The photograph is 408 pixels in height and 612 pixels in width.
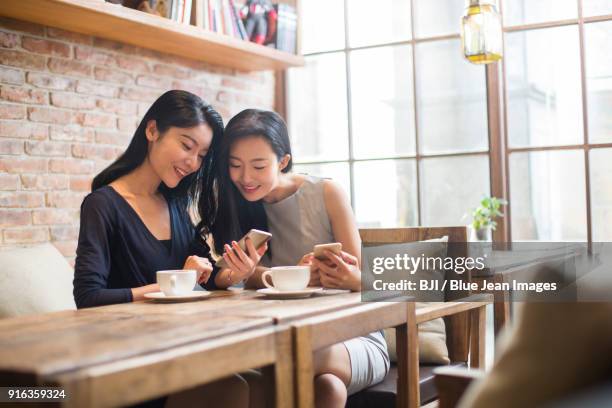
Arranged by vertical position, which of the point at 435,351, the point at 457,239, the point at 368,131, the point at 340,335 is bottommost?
the point at 435,351

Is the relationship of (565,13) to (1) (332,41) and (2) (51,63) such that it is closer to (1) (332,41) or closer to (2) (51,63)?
(1) (332,41)

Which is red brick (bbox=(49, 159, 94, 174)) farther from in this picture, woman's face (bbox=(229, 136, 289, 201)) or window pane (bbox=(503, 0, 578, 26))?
window pane (bbox=(503, 0, 578, 26))

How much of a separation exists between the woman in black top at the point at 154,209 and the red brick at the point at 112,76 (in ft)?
4.52

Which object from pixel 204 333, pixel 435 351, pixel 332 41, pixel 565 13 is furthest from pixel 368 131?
pixel 204 333

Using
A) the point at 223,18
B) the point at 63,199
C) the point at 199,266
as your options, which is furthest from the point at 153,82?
the point at 199,266

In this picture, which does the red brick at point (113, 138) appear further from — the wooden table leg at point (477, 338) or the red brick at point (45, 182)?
the wooden table leg at point (477, 338)

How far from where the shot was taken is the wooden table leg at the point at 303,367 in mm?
1282

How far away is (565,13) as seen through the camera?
383 centimetres

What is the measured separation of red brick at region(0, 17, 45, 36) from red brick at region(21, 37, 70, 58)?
33 millimetres

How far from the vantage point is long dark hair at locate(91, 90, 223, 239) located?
2.13 metres

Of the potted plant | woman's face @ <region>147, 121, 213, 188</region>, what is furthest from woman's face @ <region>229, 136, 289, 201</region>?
the potted plant

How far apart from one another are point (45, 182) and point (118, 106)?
57 centimetres

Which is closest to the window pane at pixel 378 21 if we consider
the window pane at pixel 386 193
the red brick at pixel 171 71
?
the window pane at pixel 386 193

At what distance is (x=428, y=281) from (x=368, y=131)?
2059 millimetres
